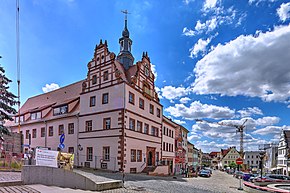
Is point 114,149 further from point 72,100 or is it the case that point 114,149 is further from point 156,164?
point 72,100

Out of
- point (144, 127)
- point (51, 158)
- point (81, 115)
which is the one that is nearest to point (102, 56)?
point (81, 115)

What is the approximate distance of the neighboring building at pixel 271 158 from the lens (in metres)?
82.9

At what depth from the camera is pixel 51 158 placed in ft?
51.7

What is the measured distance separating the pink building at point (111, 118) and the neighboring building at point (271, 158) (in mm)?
56388

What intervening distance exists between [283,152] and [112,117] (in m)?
58.1

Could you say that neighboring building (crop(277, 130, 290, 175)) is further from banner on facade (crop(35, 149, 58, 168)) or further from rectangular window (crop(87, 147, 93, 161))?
banner on facade (crop(35, 149, 58, 168))

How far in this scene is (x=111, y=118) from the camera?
32.2 metres

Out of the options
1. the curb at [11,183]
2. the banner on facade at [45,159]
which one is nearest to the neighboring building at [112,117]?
the banner on facade at [45,159]

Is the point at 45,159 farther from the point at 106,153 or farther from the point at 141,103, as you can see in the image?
the point at 141,103

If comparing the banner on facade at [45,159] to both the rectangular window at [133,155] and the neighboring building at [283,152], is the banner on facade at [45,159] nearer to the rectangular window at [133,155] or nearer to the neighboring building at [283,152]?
the rectangular window at [133,155]

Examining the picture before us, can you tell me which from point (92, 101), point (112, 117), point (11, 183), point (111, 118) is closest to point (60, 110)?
point (92, 101)

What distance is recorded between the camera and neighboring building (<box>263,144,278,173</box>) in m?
82.9

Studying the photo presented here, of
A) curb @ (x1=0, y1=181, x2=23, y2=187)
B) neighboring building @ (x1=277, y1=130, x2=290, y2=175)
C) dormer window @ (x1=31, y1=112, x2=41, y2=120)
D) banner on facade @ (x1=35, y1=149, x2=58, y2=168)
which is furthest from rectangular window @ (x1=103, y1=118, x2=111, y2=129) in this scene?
neighboring building @ (x1=277, y1=130, x2=290, y2=175)

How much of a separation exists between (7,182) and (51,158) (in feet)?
8.19
